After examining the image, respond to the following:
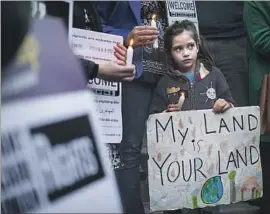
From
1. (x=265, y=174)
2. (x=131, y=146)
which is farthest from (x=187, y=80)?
(x=265, y=174)

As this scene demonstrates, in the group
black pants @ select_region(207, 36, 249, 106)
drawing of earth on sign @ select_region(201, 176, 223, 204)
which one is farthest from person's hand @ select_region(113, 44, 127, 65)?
black pants @ select_region(207, 36, 249, 106)

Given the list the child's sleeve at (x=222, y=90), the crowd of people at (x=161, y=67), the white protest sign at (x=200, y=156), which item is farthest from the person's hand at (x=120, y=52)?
the child's sleeve at (x=222, y=90)

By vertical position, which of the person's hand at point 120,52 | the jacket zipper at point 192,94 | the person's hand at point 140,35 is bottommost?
the jacket zipper at point 192,94

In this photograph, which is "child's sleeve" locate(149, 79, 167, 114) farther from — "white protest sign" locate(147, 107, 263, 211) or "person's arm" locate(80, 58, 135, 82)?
"person's arm" locate(80, 58, 135, 82)

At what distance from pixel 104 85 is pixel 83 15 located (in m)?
0.42

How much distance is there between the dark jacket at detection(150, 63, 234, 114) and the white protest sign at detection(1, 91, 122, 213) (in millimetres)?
1923

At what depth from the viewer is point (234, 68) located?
450 centimetres

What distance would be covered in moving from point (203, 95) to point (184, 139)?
11.8 inches

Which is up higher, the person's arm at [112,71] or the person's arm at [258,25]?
the person's arm at [258,25]

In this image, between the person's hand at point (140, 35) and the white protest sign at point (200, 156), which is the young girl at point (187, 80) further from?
the person's hand at point (140, 35)

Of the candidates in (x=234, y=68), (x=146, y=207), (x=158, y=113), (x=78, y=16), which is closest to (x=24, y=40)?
(x=78, y=16)

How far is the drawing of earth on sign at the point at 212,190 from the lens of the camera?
11.2 feet

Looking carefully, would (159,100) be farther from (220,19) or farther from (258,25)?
(220,19)

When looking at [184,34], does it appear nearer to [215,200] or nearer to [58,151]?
[215,200]
